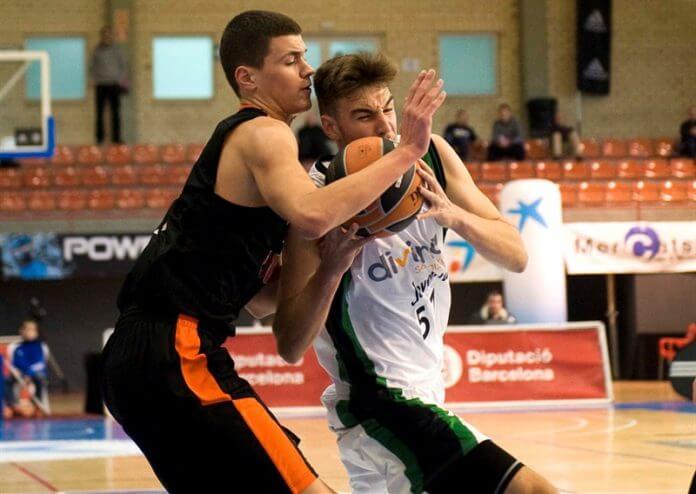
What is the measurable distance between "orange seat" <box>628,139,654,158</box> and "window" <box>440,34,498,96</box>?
294 cm

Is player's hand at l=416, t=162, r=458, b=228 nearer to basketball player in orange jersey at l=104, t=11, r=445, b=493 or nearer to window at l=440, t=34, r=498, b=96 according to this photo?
basketball player in orange jersey at l=104, t=11, r=445, b=493

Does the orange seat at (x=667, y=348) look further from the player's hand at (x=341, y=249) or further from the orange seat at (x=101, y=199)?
the player's hand at (x=341, y=249)

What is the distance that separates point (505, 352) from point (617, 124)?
10150 mm

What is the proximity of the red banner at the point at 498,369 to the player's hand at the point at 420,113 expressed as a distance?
32.0 ft

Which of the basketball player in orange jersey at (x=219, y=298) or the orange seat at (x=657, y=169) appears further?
the orange seat at (x=657, y=169)

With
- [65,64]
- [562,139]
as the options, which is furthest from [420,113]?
[65,64]

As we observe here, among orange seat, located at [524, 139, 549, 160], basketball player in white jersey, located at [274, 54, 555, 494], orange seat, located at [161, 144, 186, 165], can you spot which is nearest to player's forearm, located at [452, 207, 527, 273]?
basketball player in white jersey, located at [274, 54, 555, 494]

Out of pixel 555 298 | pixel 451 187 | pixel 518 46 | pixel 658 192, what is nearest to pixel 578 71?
pixel 518 46

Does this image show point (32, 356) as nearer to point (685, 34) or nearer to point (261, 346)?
point (261, 346)

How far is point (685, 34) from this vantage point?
2205 centimetres

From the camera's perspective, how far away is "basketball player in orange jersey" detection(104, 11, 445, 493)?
3.08 meters

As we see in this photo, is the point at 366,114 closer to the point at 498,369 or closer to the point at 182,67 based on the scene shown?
the point at 498,369

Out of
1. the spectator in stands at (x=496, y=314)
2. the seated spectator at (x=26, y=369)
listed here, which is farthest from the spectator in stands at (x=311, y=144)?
the seated spectator at (x=26, y=369)

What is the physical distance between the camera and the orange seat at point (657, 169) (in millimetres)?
18859
